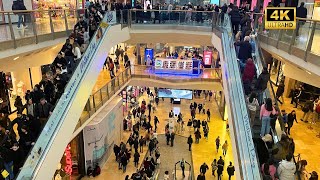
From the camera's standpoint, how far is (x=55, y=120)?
6.68 meters

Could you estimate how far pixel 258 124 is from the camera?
613 centimetres

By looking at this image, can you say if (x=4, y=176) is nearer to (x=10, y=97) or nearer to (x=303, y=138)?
(x=10, y=97)

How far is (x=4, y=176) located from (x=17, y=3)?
6982 millimetres

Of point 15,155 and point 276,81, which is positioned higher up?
point 15,155

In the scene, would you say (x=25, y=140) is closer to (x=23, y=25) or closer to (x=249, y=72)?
(x=23, y=25)

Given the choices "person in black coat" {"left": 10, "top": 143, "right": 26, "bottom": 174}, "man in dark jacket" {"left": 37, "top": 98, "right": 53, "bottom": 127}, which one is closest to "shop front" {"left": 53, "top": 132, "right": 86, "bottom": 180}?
"man in dark jacket" {"left": 37, "top": 98, "right": 53, "bottom": 127}

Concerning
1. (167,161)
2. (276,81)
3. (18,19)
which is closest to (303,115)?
(276,81)

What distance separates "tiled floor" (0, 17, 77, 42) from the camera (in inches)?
347

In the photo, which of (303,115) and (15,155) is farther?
(303,115)

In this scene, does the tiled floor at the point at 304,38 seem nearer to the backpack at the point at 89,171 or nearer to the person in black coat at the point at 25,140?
the person in black coat at the point at 25,140

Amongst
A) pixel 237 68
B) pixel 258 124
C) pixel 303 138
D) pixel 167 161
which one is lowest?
pixel 167 161

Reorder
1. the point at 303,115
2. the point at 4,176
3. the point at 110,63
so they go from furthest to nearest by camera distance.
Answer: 1. the point at 110,63
2. the point at 303,115
3. the point at 4,176

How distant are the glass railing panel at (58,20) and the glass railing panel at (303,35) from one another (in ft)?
25.6

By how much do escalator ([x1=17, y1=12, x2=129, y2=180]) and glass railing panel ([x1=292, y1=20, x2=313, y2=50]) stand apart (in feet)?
18.7
